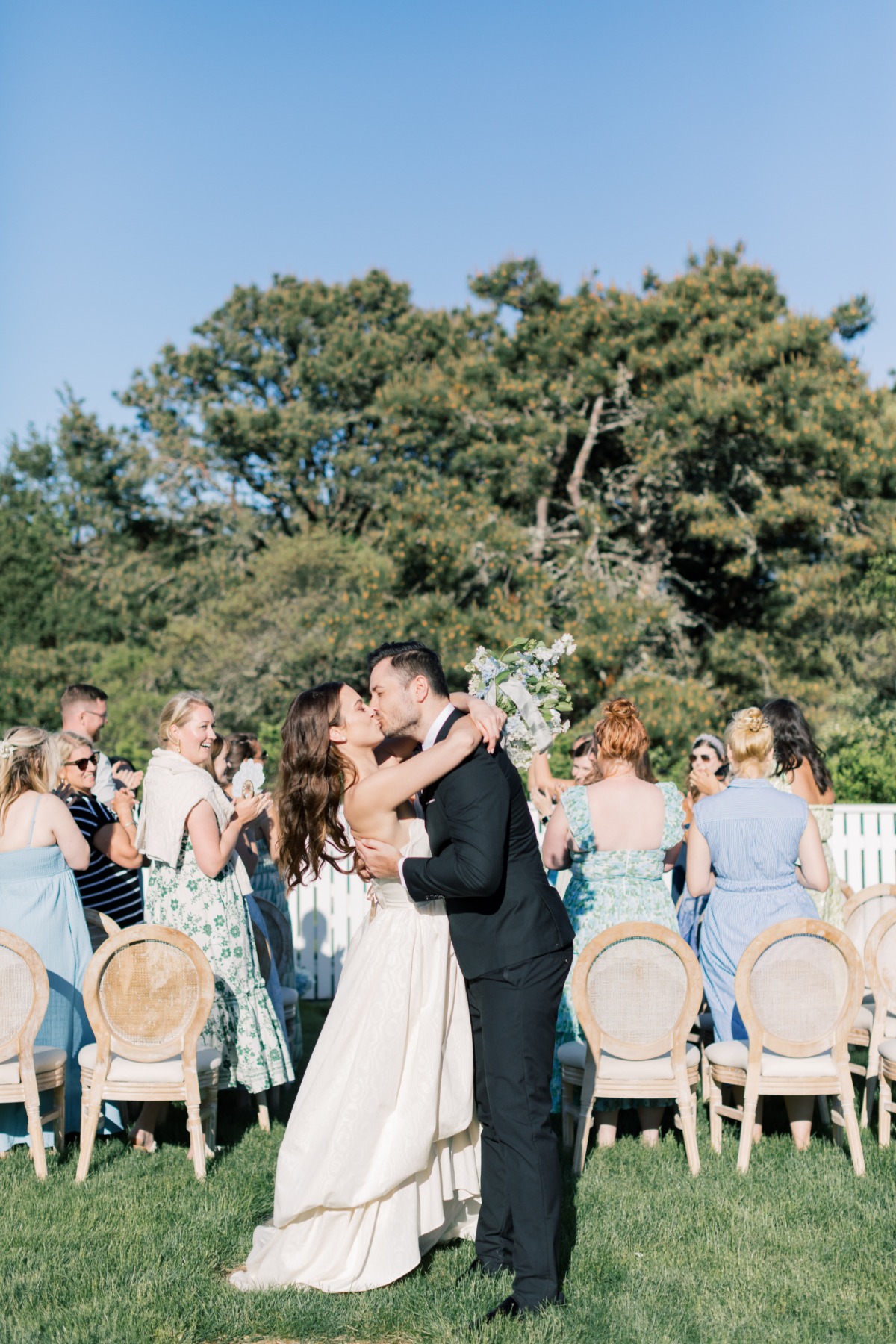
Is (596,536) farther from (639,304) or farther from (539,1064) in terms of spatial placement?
(539,1064)

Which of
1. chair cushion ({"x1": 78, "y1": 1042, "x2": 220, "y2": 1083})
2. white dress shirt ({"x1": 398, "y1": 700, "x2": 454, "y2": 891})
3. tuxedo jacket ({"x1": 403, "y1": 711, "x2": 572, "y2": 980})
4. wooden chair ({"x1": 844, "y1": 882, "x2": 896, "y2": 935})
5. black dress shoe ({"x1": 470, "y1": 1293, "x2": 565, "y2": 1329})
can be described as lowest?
black dress shoe ({"x1": 470, "y1": 1293, "x2": 565, "y2": 1329})

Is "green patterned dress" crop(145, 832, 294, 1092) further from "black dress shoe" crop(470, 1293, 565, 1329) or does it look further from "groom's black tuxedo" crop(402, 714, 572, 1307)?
"black dress shoe" crop(470, 1293, 565, 1329)

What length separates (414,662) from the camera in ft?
12.1

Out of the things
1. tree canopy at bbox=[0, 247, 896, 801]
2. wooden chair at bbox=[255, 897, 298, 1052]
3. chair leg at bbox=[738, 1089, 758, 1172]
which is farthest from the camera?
tree canopy at bbox=[0, 247, 896, 801]

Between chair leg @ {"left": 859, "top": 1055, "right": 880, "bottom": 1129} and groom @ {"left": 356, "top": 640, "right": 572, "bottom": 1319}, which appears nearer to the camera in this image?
groom @ {"left": 356, "top": 640, "right": 572, "bottom": 1319}

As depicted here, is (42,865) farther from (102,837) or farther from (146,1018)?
(146,1018)

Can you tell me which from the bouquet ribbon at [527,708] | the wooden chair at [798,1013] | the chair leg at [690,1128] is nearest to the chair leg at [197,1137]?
the chair leg at [690,1128]

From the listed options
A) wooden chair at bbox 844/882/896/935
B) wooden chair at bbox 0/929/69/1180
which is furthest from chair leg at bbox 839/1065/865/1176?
wooden chair at bbox 0/929/69/1180

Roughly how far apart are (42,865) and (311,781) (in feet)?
7.07

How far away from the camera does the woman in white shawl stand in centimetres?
537

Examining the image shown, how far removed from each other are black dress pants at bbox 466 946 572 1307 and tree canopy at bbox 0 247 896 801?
454 inches

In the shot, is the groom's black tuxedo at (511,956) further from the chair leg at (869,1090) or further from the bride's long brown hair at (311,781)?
the chair leg at (869,1090)

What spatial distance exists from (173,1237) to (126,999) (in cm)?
106

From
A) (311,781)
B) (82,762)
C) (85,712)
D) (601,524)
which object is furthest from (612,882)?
(601,524)
